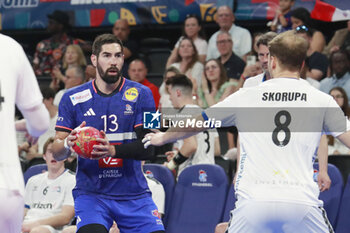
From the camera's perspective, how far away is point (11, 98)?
139 inches

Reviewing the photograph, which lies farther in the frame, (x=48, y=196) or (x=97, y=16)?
(x=97, y=16)

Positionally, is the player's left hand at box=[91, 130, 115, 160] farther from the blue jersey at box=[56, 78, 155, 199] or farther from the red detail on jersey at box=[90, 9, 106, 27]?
the red detail on jersey at box=[90, 9, 106, 27]

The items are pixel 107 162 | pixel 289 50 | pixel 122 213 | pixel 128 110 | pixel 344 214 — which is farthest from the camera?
Result: pixel 344 214

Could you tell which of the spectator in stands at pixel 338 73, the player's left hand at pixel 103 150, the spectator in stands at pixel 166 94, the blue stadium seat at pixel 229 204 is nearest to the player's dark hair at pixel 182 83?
the spectator in stands at pixel 166 94

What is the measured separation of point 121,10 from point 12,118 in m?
8.78

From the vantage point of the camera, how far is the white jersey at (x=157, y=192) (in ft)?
24.7

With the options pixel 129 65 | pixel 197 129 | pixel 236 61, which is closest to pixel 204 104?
pixel 236 61

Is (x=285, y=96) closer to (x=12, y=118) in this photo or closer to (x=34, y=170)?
(x=12, y=118)

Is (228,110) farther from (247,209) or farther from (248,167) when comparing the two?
(247,209)

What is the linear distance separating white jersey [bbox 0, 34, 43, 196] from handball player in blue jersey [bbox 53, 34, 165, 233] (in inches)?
54.7

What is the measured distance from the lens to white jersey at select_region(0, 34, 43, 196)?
3.45 metres

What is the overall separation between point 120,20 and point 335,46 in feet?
13.0

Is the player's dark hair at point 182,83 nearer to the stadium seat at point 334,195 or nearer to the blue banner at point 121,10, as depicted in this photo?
the stadium seat at point 334,195

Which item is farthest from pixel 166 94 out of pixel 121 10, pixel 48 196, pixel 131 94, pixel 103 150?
pixel 103 150
